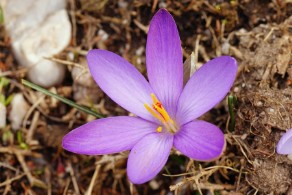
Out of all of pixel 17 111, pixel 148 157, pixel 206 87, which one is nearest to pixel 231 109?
pixel 206 87

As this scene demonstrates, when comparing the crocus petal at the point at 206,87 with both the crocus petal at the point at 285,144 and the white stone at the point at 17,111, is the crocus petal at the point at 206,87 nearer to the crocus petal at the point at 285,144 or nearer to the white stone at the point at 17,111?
the crocus petal at the point at 285,144

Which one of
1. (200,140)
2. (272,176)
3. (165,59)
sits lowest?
(272,176)

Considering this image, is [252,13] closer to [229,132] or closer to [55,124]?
[229,132]

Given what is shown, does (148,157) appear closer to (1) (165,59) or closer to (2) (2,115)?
(1) (165,59)

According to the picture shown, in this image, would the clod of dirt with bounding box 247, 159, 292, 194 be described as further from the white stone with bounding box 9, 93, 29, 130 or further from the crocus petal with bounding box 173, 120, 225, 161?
the white stone with bounding box 9, 93, 29, 130

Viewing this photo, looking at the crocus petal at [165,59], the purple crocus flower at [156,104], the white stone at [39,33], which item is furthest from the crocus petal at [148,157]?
the white stone at [39,33]

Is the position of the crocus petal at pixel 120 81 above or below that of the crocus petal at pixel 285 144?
above
